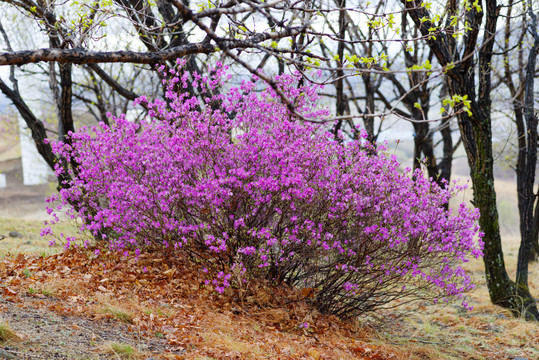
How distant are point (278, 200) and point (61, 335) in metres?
2.62

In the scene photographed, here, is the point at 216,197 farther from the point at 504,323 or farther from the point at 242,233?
the point at 504,323

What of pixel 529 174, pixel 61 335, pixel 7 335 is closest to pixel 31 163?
pixel 529 174

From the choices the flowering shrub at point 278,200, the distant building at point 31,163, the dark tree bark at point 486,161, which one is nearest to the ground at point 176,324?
the flowering shrub at point 278,200

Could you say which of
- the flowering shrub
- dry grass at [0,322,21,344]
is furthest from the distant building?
dry grass at [0,322,21,344]

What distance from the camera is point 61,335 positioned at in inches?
160

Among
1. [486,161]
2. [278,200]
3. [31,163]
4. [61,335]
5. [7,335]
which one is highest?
[31,163]

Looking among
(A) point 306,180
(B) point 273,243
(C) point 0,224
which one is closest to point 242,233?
(B) point 273,243

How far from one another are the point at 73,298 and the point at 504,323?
255 inches

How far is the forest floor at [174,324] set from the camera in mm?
4109

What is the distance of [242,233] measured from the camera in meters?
5.65

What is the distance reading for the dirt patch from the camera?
12.1 ft

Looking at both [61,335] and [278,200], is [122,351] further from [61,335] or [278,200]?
[278,200]

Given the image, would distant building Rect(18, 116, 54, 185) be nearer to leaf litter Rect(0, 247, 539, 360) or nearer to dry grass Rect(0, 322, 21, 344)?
leaf litter Rect(0, 247, 539, 360)

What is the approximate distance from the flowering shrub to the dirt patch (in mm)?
1302
